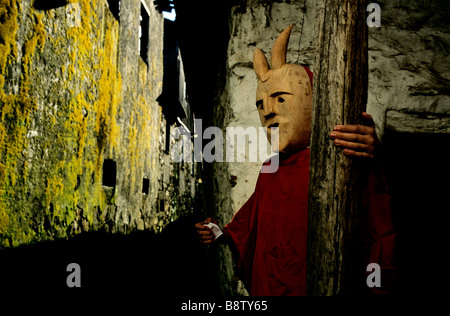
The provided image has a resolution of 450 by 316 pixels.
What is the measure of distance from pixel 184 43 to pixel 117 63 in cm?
201

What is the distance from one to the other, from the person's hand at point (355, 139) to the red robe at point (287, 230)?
0.44 ft

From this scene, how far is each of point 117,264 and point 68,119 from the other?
89.1 inches

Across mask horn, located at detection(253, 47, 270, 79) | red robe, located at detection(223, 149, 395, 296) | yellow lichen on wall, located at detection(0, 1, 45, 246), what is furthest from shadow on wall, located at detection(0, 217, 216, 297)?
mask horn, located at detection(253, 47, 270, 79)

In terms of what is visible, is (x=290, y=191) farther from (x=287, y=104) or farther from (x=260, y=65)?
(x=260, y=65)

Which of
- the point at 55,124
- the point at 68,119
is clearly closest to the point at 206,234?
the point at 55,124

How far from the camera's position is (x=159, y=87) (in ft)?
24.2

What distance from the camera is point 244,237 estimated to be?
1.46 meters

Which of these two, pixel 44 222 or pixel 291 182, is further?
pixel 44 222

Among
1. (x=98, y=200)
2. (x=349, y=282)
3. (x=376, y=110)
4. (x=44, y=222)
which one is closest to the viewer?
(x=349, y=282)

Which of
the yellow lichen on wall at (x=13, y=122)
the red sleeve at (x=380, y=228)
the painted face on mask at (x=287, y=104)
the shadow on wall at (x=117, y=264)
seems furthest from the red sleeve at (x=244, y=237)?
the yellow lichen on wall at (x=13, y=122)

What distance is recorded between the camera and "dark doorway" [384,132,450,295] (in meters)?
2.05

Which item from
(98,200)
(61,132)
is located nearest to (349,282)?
(61,132)

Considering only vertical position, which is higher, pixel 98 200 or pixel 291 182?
pixel 291 182
